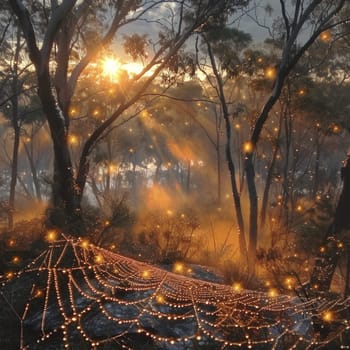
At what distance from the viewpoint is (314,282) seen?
22.7 ft

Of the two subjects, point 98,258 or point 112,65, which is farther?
point 112,65

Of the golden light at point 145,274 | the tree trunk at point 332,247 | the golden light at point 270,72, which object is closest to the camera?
the golden light at point 145,274

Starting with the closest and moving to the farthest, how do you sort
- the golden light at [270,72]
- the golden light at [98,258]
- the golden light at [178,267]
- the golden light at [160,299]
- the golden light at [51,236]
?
1. the golden light at [160,299]
2. the golden light at [98,258]
3. the golden light at [51,236]
4. the golden light at [178,267]
5. the golden light at [270,72]

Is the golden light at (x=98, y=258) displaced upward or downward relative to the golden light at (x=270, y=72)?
downward

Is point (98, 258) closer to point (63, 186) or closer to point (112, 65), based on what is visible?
point (63, 186)

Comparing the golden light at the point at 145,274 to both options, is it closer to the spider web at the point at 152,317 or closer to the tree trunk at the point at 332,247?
the spider web at the point at 152,317

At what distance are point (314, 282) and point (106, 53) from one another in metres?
10.4

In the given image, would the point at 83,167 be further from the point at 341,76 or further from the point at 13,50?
the point at 341,76

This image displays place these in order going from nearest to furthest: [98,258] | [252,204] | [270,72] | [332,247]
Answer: [98,258] < [332,247] < [252,204] < [270,72]

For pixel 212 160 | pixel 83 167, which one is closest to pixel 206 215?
pixel 83 167

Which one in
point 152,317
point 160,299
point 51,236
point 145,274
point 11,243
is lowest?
point 152,317

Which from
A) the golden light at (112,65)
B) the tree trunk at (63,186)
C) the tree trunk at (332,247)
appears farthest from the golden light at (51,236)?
the golden light at (112,65)

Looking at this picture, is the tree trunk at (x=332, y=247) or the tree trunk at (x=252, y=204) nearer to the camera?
the tree trunk at (x=332, y=247)

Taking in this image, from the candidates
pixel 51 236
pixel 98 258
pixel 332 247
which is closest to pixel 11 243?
pixel 51 236
